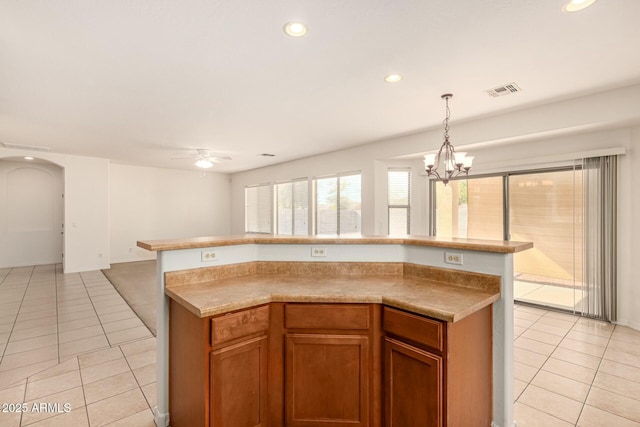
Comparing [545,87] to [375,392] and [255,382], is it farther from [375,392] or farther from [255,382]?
[255,382]

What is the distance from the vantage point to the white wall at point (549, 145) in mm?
3389

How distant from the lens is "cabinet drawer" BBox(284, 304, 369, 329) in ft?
5.84

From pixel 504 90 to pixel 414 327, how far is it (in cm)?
287

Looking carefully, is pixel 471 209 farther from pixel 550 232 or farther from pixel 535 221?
pixel 550 232

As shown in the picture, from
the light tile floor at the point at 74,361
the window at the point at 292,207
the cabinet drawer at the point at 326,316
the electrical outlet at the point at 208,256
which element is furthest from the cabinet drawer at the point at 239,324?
the window at the point at 292,207

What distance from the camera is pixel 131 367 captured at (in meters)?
2.78

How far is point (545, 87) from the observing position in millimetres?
3119

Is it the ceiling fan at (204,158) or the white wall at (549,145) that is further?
the ceiling fan at (204,158)

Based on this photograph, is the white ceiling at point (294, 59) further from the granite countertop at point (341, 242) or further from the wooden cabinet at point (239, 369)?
the wooden cabinet at point (239, 369)

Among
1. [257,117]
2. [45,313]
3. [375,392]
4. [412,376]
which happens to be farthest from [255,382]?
[45,313]

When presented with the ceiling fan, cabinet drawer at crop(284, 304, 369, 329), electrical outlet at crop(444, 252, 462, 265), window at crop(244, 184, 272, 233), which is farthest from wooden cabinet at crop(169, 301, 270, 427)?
window at crop(244, 184, 272, 233)

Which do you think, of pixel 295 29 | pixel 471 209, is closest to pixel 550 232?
pixel 471 209

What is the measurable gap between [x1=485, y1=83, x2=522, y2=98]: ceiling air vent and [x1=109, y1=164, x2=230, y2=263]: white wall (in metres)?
8.37

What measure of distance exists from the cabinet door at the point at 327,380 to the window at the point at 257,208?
271 inches
